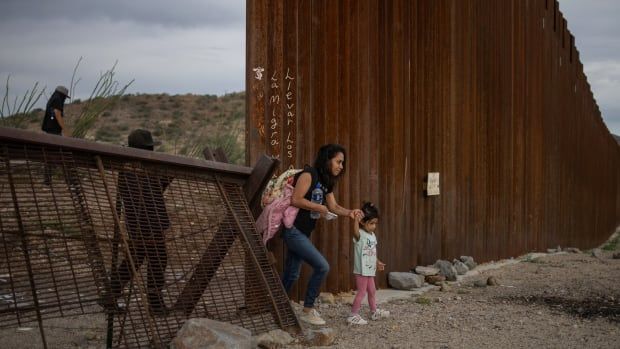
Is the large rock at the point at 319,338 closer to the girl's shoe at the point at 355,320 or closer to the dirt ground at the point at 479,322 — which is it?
the dirt ground at the point at 479,322

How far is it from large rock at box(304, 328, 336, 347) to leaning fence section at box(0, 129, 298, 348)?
0.62ft

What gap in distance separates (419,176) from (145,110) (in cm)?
4567

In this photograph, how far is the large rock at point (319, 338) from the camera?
5.74 metres

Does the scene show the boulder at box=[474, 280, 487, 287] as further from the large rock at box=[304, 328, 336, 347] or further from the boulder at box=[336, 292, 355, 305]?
the large rock at box=[304, 328, 336, 347]

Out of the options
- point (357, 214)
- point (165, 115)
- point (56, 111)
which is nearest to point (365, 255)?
point (357, 214)

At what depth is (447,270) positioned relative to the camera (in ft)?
32.0

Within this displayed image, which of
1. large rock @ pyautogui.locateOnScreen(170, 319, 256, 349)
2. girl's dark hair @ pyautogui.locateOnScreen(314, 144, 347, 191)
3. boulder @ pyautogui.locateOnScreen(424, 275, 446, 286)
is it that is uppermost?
girl's dark hair @ pyautogui.locateOnScreen(314, 144, 347, 191)

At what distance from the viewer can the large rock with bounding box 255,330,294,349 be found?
5508 mm

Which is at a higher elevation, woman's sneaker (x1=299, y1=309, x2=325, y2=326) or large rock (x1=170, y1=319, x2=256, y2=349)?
large rock (x1=170, y1=319, x2=256, y2=349)

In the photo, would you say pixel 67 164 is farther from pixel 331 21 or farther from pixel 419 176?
pixel 419 176

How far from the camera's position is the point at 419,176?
9711 mm

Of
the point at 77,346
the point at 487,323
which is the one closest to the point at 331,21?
the point at 487,323

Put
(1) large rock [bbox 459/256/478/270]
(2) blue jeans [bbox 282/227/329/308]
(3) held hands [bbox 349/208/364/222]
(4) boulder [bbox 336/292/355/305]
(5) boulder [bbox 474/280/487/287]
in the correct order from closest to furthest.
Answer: (3) held hands [bbox 349/208/364/222]
(2) blue jeans [bbox 282/227/329/308]
(4) boulder [bbox 336/292/355/305]
(5) boulder [bbox 474/280/487/287]
(1) large rock [bbox 459/256/478/270]

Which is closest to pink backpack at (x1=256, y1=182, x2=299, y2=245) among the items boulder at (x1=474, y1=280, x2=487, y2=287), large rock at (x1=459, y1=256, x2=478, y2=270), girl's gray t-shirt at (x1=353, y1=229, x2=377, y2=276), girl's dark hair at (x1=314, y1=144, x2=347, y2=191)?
girl's dark hair at (x1=314, y1=144, x2=347, y2=191)
